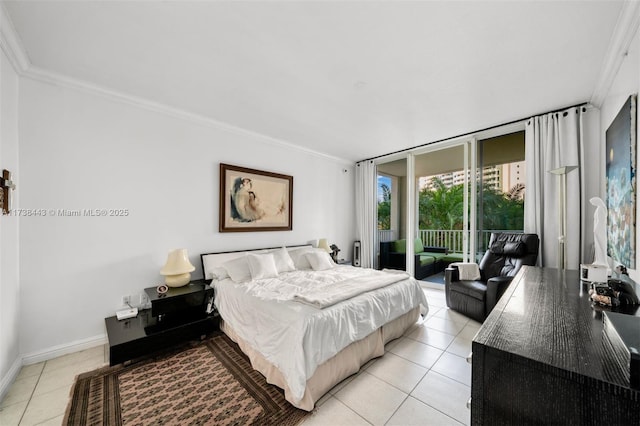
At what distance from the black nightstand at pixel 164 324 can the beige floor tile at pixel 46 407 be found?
32 centimetres

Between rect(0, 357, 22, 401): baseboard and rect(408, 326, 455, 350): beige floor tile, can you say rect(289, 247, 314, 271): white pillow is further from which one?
rect(0, 357, 22, 401): baseboard

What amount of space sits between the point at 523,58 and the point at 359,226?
389 cm

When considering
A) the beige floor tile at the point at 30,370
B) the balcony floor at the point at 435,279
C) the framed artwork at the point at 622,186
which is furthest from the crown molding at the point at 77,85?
the balcony floor at the point at 435,279

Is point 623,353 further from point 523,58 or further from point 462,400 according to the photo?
point 523,58

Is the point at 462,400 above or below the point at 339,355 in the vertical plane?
below

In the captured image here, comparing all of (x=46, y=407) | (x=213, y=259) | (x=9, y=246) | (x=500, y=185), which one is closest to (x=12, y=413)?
(x=46, y=407)

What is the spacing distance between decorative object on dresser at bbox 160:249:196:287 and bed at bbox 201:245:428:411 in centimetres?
34

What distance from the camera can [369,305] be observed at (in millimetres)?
2250

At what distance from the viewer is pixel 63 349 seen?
7.80 ft

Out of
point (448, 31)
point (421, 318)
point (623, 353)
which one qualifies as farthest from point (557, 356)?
point (421, 318)

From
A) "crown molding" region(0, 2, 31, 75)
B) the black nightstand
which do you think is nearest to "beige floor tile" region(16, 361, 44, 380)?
the black nightstand

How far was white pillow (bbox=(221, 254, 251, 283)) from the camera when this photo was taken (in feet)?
9.71

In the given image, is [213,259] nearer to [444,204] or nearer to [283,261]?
[283,261]

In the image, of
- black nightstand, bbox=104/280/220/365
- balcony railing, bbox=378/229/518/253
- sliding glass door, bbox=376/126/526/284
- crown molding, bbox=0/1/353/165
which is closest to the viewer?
crown molding, bbox=0/1/353/165
